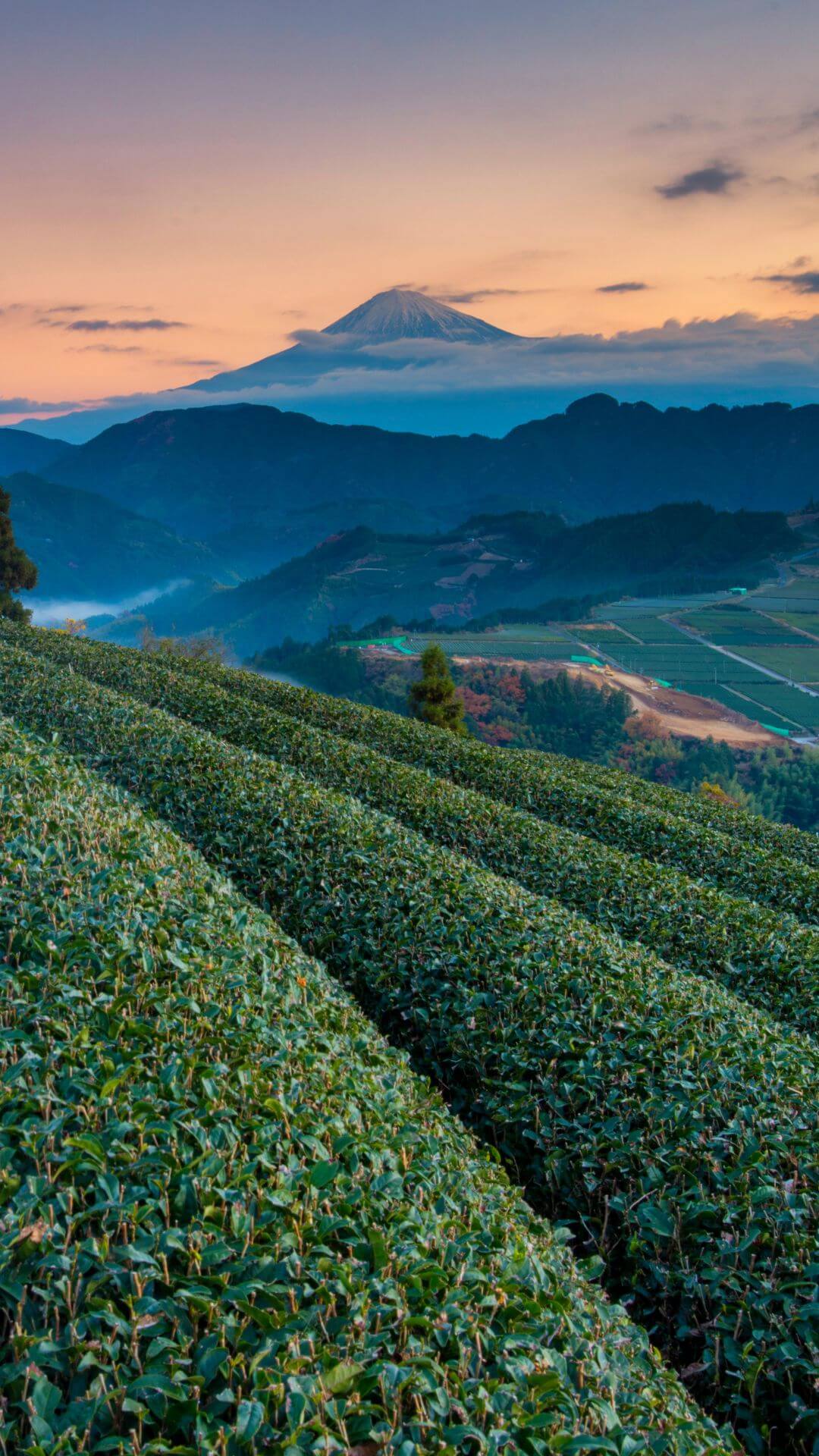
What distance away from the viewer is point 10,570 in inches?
1578

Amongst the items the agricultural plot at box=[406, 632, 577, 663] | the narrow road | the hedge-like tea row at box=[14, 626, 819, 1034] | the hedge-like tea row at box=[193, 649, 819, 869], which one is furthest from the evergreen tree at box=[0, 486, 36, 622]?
the narrow road

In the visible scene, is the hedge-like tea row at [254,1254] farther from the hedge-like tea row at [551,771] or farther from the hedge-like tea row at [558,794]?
the hedge-like tea row at [551,771]

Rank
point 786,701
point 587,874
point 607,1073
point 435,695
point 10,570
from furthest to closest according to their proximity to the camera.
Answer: point 786,701
point 10,570
point 435,695
point 587,874
point 607,1073

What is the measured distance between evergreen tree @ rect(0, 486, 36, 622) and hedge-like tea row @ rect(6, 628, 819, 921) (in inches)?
806

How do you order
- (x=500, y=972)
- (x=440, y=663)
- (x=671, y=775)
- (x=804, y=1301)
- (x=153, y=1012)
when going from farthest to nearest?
(x=671, y=775), (x=440, y=663), (x=500, y=972), (x=153, y=1012), (x=804, y=1301)

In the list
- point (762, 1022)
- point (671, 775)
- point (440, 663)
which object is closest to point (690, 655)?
point (671, 775)

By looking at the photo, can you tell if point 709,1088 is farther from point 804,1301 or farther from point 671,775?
point 671,775

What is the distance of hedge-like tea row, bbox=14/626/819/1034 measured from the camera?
30.5 feet

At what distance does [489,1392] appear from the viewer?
294cm

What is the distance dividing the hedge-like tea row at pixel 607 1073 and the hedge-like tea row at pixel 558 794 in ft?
18.6

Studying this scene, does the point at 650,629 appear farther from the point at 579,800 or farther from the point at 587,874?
the point at 587,874

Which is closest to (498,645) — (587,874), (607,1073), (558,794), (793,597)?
(793,597)

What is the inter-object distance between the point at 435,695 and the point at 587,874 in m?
26.3

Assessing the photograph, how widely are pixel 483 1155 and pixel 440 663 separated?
33082 millimetres
